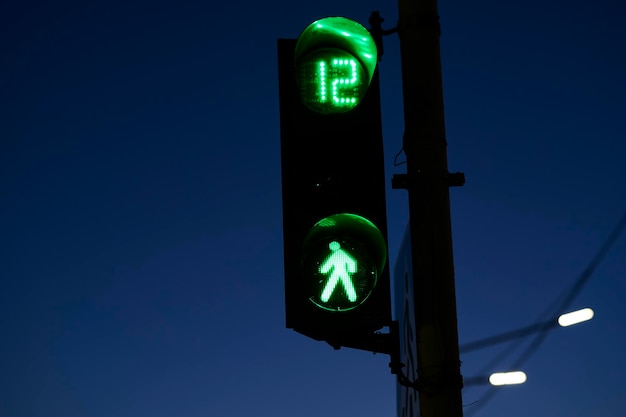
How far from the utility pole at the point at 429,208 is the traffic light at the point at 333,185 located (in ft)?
0.40

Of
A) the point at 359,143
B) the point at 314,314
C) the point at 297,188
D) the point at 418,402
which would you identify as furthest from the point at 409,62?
the point at 418,402

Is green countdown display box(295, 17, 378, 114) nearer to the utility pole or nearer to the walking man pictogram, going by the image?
the utility pole

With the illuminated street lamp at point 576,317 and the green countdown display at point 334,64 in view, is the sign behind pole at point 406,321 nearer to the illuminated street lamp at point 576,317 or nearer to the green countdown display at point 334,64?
the green countdown display at point 334,64

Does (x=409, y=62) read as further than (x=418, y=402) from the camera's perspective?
Yes

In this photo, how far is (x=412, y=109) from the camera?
8.89 ft

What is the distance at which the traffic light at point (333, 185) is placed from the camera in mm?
2564

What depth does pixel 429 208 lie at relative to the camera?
8.47 feet

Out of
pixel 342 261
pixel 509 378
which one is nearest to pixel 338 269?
pixel 342 261

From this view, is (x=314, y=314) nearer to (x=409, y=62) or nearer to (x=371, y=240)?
(x=371, y=240)

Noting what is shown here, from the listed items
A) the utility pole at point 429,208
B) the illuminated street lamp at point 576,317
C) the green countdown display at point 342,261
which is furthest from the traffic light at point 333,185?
the illuminated street lamp at point 576,317

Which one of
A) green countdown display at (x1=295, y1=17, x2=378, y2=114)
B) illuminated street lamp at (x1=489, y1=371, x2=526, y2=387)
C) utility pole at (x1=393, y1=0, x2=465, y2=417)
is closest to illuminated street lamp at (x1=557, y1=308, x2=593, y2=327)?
illuminated street lamp at (x1=489, y1=371, x2=526, y2=387)

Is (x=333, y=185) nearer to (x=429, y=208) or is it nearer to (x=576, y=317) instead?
(x=429, y=208)

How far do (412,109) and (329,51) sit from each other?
1.21 ft

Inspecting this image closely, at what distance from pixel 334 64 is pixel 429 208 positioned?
63cm
